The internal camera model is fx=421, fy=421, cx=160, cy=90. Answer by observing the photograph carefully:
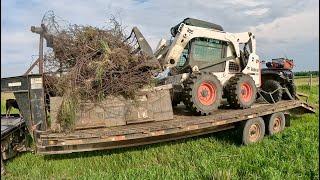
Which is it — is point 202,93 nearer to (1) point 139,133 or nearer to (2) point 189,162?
(2) point 189,162

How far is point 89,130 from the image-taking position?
7.16 meters

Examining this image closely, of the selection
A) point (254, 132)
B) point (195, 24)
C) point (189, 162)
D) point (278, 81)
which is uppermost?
point (195, 24)

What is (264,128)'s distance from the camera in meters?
9.58

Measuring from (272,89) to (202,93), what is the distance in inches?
161

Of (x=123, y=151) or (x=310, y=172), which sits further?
(x=123, y=151)

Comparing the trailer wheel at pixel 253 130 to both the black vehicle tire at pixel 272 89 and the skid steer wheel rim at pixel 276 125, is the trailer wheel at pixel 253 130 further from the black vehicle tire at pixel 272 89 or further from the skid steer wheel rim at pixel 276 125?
the black vehicle tire at pixel 272 89

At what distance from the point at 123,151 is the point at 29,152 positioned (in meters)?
1.85

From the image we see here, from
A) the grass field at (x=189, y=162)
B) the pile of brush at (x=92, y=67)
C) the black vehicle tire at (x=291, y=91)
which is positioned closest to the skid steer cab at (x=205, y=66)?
the grass field at (x=189, y=162)

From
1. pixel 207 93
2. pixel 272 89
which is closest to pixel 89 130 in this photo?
pixel 207 93

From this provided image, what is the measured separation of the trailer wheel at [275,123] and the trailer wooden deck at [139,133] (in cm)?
69

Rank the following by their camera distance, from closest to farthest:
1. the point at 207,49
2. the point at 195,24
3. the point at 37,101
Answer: the point at 37,101 < the point at 195,24 < the point at 207,49

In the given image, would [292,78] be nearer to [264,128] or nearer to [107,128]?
[264,128]

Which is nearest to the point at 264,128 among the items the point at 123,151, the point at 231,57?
the point at 231,57

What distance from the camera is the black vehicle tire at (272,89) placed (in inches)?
464
